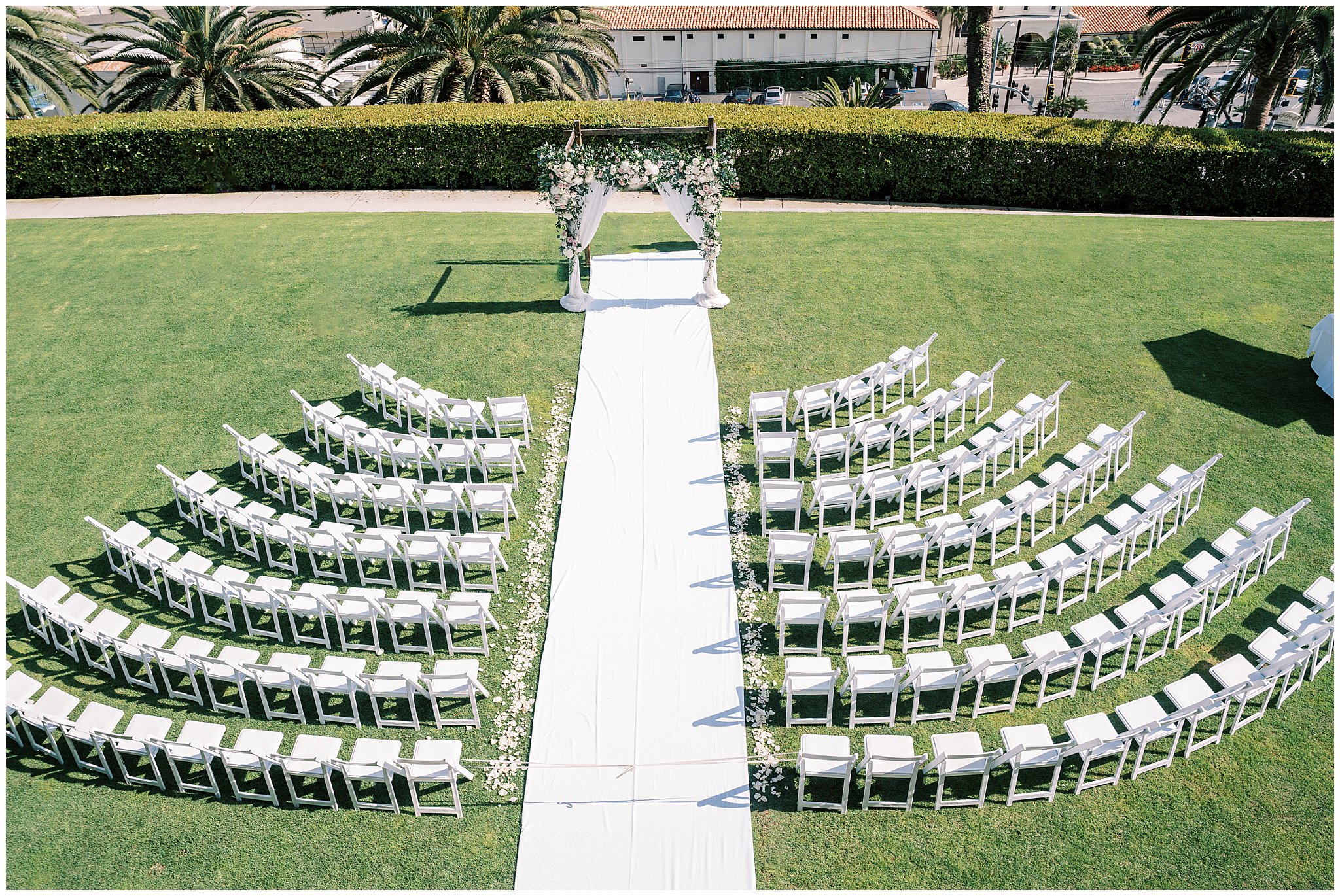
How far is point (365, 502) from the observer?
10672 millimetres

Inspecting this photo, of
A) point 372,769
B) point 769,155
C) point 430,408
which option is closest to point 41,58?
point 769,155

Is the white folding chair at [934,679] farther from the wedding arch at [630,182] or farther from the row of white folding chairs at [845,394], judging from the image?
the wedding arch at [630,182]

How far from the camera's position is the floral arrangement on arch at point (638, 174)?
46.2 ft

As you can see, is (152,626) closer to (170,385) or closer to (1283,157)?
(170,385)

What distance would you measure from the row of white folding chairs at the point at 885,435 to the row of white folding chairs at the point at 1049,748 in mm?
3613

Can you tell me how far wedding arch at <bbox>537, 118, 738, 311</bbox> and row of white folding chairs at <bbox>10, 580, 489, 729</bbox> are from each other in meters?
8.16

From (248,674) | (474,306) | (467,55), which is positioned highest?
(467,55)

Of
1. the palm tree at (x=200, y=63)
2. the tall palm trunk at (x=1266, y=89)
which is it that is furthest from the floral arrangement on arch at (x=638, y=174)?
the tall palm trunk at (x=1266, y=89)

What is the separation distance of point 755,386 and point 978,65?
1267 cm

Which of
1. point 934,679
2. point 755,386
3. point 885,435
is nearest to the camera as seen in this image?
point 934,679

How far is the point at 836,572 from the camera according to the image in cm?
910

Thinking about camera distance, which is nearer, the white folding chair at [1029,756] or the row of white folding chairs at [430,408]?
the white folding chair at [1029,756]

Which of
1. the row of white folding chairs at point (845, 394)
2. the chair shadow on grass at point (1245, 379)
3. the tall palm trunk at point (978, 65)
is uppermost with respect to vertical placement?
the tall palm trunk at point (978, 65)

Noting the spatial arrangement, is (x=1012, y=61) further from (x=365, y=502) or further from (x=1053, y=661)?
(x=1053, y=661)
